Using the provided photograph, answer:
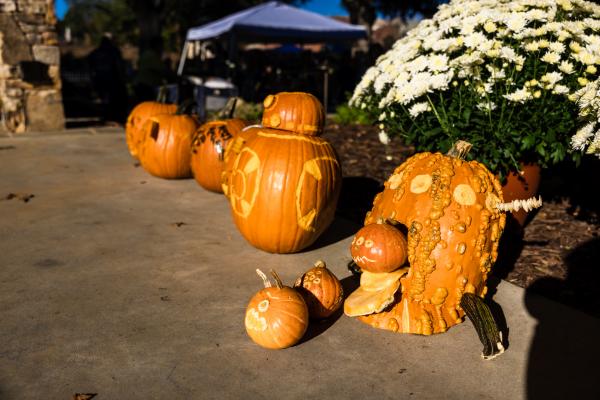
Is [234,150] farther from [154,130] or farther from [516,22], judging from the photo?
[516,22]

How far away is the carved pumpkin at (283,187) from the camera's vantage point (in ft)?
11.8

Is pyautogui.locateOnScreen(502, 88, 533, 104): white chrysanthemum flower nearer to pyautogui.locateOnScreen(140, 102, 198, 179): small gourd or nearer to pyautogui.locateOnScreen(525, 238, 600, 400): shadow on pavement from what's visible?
pyautogui.locateOnScreen(525, 238, 600, 400): shadow on pavement

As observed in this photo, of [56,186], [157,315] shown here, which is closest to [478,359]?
[157,315]

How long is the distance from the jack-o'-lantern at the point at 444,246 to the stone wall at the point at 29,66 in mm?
7875

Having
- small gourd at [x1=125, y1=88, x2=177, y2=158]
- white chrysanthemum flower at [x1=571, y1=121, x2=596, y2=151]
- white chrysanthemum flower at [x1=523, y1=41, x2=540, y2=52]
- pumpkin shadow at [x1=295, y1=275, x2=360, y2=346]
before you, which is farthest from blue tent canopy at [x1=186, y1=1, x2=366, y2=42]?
pumpkin shadow at [x1=295, y1=275, x2=360, y2=346]

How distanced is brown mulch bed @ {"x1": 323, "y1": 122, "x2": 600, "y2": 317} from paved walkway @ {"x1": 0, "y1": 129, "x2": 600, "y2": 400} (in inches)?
13.7

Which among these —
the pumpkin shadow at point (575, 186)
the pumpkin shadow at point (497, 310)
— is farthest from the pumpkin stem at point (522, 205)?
the pumpkin shadow at point (575, 186)

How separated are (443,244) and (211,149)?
298 centimetres

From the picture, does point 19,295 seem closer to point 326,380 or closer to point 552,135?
point 326,380

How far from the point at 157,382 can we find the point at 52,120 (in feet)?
26.1

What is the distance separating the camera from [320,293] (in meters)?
2.85

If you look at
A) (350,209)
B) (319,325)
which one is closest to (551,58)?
(350,209)

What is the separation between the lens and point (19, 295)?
10.2ft

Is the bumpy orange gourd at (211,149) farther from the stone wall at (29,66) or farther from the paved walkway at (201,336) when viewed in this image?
the stone wall at (29,66)
